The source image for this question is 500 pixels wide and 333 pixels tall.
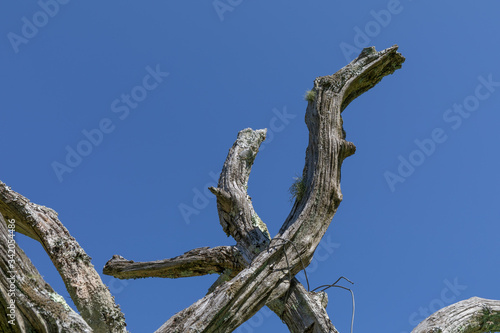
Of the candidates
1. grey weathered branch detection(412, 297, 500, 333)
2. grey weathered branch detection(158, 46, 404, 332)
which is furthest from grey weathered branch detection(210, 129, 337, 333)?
grey weathered branch detection(412, 297, 500, 333)

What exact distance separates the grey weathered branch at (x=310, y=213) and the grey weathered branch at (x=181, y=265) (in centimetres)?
124

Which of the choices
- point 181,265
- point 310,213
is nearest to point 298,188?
point 310,213

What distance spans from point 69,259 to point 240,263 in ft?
6.47

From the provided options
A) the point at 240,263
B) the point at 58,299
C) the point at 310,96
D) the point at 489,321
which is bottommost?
the point at 489,321

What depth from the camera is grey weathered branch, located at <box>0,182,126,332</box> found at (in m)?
3.88

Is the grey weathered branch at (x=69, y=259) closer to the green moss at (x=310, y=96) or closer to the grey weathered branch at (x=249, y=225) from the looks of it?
the grey weathered branch at (x=249, y=225)

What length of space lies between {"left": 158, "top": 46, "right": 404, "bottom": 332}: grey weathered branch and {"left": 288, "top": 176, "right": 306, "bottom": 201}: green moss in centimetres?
5

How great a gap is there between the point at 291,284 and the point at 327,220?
74 centimetres

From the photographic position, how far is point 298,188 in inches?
191

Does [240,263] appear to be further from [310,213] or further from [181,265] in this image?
[310,213]

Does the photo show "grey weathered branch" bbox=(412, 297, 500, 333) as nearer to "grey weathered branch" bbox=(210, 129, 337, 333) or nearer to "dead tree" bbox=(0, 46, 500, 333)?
"dead tree" bbox=(0, 46, 500, 333)

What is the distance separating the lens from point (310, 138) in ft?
16.7

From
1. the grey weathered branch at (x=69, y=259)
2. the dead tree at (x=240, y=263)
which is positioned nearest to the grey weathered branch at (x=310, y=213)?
the dead tree at (x=240, y=263)

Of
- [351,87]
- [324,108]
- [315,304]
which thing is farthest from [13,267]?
[351,87]
